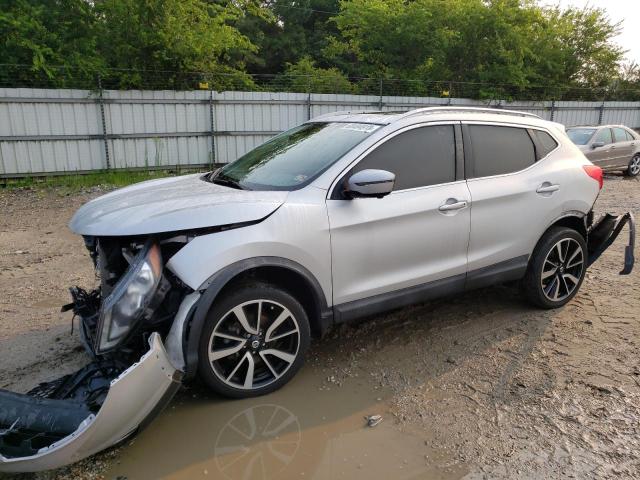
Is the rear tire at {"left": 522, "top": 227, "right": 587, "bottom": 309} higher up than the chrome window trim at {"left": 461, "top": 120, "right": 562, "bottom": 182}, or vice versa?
the chrome window trim at {"left": 461, "top": 120, "right": 562, "bottom": 182}

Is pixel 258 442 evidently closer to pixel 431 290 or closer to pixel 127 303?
pixel 127 303

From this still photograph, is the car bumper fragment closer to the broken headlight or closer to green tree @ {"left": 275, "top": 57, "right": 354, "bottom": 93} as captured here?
the broken headlight

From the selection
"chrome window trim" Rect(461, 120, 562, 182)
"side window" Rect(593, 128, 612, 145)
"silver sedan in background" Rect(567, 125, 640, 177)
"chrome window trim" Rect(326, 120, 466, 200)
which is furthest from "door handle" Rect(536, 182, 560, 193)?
"side window" Rect(593, 128, 612, 145)

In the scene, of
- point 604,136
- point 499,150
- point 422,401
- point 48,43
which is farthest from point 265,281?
point 604,136

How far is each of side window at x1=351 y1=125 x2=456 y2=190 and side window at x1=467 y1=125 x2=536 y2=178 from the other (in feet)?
0.77

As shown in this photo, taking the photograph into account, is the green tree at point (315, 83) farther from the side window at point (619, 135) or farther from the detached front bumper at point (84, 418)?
the detached front bumper at point (84, 418)

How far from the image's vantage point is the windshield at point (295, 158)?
3.59m

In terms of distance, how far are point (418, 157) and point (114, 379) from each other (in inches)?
99.4

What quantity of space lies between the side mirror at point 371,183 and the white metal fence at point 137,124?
10.2 metres

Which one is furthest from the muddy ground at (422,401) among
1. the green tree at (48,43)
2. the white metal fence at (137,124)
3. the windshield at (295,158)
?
the green tree at (48,43)

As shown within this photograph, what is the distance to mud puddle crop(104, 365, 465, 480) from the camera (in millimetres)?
2729

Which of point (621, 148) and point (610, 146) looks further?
point (621, 148)

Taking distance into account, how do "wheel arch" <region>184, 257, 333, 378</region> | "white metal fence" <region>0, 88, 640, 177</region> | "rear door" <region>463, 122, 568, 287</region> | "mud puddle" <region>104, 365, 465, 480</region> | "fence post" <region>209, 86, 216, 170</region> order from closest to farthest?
"mud puddle" <region>104, 365, 465, 480</region>, "wheel arch" <region>184, 257, 333, 378</region>, "rear door" <region>463, 122, 568, 287</region>, "white metal fence" <region>0, 88, 640, 177</region>, "fence post" <region>209, 86, 216, 170</region>

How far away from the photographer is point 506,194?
4.16 meters
